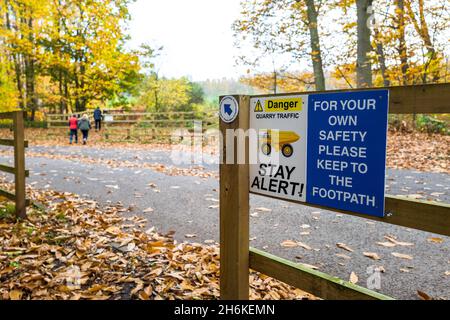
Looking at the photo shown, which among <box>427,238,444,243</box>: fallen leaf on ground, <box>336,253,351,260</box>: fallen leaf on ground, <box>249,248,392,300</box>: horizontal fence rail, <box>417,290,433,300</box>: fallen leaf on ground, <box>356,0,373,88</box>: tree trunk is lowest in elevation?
<box>417,290,433,300</box>: fallen leaf on ground

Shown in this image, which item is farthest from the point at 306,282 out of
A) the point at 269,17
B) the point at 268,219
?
the point at 269,17

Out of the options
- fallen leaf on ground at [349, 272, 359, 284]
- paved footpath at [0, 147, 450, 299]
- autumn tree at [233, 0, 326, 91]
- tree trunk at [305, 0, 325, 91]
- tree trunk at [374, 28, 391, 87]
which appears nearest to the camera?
fallen leaf on ground at [349, 272, 359, 284]

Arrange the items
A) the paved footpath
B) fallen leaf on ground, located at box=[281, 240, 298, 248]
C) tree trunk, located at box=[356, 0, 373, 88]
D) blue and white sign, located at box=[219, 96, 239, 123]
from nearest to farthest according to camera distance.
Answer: blue and white sign, located at box=[219, 96, 239, 123] → the paved footpath → fallen leaf on ground, located at box=[281, 240, 298, 248] → tree trunk, located at box=[356, 0, 373, 88]

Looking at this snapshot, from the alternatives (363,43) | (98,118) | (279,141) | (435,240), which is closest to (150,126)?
(98,118)

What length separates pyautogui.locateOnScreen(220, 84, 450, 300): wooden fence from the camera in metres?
1.58

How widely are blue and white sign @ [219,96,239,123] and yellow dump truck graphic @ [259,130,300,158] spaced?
0.22 m

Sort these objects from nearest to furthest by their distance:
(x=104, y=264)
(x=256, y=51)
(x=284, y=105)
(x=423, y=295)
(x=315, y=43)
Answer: (x=284, y=105) < (x=423, y=295) < (x=104, y=264) < (x=315, y=43) < (x=256, y=51)

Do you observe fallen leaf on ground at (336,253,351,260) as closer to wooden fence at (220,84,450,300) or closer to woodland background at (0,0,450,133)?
wooden fence at (220,84,450,300)

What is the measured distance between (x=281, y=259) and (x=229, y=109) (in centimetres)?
100

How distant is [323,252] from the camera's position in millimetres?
3732

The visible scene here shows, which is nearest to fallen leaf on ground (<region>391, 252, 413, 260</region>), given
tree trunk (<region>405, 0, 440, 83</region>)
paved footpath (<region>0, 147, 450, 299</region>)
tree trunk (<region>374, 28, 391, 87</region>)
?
paved footpath (<region>0, 147, 450, 299</region>)

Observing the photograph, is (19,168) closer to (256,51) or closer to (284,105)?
(284,105)

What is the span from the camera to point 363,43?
10953mm
